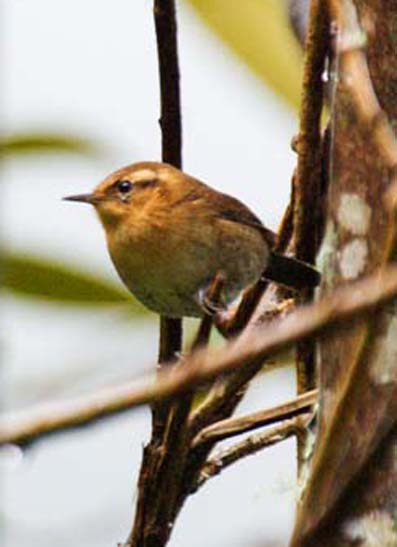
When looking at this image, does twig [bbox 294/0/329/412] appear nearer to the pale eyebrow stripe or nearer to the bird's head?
the bird's head

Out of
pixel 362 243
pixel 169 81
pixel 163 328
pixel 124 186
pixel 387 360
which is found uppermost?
pixel 169 81

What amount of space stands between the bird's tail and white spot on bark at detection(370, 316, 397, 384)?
678mm

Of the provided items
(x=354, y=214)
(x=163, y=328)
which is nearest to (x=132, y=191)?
(x=163, y=328)

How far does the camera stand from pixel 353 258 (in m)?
2.01

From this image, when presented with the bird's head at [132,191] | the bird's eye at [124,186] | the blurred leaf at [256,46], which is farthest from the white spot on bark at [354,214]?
the bird's eye at [124,186]

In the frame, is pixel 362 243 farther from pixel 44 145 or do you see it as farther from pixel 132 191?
pixel 132 191

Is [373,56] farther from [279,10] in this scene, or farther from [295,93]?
[279,10]

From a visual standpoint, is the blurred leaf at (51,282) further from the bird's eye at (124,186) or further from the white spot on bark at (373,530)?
the bird's eye at (124,186)

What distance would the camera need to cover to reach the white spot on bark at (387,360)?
1923mm

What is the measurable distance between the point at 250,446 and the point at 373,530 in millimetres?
684

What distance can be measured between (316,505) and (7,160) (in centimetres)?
77

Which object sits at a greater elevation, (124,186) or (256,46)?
(256,46)

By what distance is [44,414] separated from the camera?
1.17 meters

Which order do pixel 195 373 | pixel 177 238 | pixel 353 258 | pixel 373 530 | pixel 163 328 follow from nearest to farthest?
1. pixel 195 373
2. pixel 373 530
3. pixel 353 258
4. pixel 163 328
5. pixel 177 238
